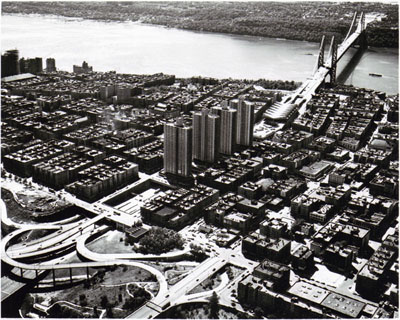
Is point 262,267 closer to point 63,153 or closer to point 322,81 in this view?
point 63,153

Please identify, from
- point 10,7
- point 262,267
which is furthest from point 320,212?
point 10,7

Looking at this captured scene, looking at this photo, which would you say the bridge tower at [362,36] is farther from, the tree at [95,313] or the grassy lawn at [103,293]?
the tree at [95,313]

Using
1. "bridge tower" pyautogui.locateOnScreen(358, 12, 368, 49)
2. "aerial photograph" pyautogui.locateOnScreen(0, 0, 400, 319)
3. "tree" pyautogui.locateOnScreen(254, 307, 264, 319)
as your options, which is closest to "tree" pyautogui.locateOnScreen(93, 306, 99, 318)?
"aerial photograph" pyautogui.locateOnScreen(0, 0, 400, 319)

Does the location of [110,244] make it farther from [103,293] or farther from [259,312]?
[259,312]

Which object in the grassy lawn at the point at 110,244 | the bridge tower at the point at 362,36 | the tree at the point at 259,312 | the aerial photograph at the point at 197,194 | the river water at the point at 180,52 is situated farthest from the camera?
the bridge tower at the point at 362,36

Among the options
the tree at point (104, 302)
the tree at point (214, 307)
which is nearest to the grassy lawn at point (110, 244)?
the tree at point (104, 302)

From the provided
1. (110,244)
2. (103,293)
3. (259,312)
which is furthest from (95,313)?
(259,312)

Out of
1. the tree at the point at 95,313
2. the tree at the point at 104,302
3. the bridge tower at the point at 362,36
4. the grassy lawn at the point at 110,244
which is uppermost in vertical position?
the bridge tower at the point at 362,36
